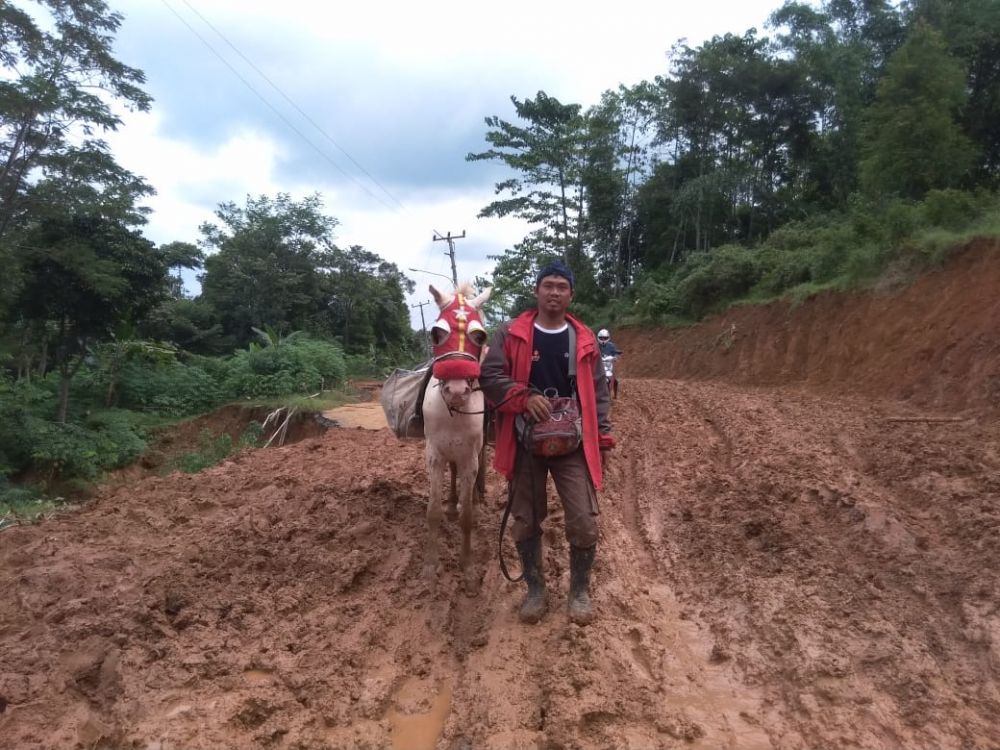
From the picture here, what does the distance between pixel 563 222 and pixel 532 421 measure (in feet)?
102

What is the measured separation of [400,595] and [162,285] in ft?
54.7

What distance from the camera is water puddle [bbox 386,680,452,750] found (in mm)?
3045

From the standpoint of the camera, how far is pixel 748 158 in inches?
1280

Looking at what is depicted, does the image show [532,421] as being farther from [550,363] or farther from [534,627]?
[534,627]

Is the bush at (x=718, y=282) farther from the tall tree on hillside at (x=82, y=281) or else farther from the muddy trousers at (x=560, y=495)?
the muddy trousers at (x=560, y=495)

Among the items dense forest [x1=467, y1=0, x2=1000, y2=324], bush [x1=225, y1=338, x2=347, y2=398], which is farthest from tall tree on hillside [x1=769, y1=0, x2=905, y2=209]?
bush [x1=225, y1=338, x2=347, y2=398]

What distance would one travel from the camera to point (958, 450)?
6.41 metres

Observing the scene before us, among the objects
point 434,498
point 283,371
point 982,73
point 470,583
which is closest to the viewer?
point 470,583

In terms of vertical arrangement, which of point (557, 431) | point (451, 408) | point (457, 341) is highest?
point (457, 341)

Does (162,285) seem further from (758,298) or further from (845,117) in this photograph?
(845,117)

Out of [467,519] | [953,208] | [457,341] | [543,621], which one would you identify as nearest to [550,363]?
[457,341]

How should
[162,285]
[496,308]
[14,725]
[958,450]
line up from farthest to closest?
[496,308] → [162,285] → [958,450] → [14,725]

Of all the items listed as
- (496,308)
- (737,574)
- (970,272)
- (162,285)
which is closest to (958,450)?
(737,574)

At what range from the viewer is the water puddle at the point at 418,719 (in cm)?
304
